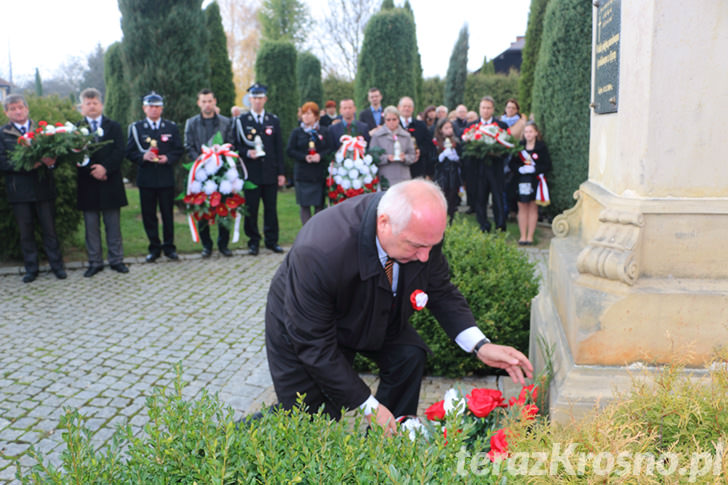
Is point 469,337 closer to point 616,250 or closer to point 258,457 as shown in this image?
point 616,250

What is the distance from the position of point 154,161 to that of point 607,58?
6215mm

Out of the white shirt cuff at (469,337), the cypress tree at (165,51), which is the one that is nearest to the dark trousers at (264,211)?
the cypress tree at (165,51)

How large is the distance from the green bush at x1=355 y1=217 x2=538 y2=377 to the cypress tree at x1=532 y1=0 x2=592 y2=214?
4.97 meters

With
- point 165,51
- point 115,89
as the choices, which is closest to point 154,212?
point 165,51

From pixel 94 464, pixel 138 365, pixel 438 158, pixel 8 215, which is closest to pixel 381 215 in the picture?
pixel 94 464

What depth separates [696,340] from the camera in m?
2.96

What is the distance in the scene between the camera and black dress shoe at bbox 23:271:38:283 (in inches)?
296

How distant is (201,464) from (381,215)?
120cm

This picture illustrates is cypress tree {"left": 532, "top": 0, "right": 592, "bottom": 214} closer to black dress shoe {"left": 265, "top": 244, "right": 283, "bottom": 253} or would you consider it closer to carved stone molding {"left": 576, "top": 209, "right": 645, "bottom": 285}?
black dress shoe {"left": 265, "top": 244, "right": 283, "bottom": 253}

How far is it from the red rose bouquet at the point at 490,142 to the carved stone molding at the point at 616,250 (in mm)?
6474

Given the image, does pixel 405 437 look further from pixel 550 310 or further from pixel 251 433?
pixel 550 310

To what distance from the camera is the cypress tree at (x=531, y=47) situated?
12.0 m

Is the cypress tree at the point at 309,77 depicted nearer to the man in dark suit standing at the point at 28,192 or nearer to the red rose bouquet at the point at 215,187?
the red rose bouquet at the point at 215,187

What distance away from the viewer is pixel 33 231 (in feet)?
24.9
